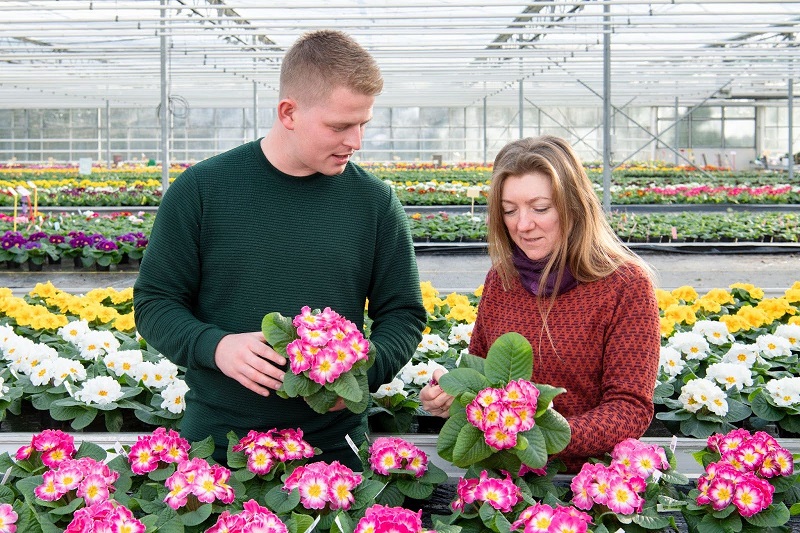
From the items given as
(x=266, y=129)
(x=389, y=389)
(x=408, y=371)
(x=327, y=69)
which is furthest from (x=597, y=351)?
(x=266, y=129)

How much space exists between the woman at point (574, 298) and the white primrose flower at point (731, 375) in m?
1.06

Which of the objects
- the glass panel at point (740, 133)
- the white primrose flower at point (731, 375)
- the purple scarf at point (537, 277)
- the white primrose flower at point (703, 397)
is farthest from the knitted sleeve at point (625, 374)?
the glass panel at point (740, 133)

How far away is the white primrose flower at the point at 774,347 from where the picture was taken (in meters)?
3.14

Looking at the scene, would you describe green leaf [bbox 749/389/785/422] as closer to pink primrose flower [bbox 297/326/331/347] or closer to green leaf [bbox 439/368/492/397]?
green leaf [bbox 439/368/492/397]

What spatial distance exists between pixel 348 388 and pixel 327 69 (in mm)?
572

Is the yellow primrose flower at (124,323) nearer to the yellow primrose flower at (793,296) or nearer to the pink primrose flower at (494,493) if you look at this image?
the pink primrose flower at (494,493)

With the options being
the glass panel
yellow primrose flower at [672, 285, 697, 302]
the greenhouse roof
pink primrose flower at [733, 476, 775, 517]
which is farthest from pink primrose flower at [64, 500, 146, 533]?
the glass panel

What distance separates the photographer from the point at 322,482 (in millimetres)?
1600

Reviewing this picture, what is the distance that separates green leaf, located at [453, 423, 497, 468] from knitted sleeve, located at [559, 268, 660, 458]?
0.22 metres

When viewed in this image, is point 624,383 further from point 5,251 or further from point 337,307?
point 5,251

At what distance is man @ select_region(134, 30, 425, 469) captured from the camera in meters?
1.72

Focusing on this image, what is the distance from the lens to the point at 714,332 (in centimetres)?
336

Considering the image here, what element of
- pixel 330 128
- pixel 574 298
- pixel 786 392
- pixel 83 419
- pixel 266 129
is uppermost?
pixel 266 129

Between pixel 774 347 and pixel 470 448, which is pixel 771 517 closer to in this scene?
pixel 470 448
